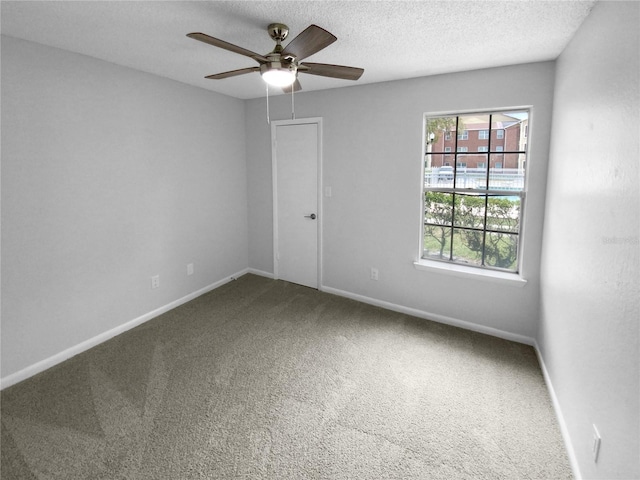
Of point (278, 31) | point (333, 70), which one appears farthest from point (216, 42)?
point (333, 70)

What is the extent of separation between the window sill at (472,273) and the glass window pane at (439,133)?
1.11 metres

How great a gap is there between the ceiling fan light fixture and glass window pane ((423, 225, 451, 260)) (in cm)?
208

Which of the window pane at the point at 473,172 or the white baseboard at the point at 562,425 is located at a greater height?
the window pane at the point at 473,172

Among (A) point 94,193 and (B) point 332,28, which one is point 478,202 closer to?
(B) point 332,28

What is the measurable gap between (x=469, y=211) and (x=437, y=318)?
3.61ft

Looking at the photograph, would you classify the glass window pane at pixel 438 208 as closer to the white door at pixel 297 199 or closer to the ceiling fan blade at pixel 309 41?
the white door at pixel 297 199

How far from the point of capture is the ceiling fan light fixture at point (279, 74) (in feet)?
6.42

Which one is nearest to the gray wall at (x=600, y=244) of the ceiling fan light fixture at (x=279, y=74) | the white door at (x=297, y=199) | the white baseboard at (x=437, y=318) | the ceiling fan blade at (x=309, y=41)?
the white baseboard at (x=437, y=318)

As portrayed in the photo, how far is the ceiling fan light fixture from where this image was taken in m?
1.96

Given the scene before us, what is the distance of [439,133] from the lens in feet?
10.7

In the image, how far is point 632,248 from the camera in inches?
48.9

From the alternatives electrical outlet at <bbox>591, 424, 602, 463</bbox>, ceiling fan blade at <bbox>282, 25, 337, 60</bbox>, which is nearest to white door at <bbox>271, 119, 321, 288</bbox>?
ceiling fan blade at <bbox>282, 25, 337, 60</bbox>

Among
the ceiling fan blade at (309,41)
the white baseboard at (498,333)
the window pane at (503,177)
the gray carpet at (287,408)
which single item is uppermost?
the ceiling fan blade at (309,41)

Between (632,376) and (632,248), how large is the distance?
1.48 feet
